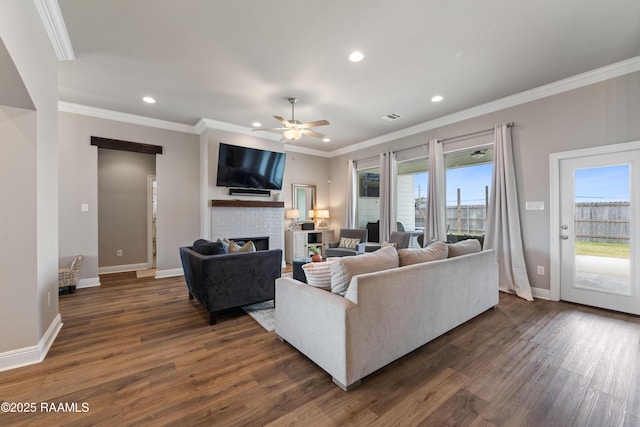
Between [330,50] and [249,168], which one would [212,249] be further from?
[249,168]

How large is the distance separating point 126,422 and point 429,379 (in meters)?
1.96

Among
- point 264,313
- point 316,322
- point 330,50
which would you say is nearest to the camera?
point 316,322

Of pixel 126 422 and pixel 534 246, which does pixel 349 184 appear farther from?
pixel 126 422

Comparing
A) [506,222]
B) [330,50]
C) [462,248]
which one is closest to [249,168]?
[330,50]

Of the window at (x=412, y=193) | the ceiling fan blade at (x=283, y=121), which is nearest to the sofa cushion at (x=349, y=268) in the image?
the ceiling fan blade at (x=283, y=121)

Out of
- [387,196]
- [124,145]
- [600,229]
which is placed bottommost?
[600,229]

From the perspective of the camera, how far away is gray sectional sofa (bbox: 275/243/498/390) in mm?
1787

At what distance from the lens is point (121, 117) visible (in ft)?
15.2

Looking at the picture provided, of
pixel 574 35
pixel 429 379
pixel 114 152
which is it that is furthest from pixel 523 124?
pixel 114 152

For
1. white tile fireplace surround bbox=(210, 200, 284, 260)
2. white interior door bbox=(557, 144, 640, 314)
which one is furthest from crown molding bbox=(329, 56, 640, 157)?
white tile fireplace surround bbox=(210, 200, 284, 260)

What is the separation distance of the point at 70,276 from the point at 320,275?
4.15 m

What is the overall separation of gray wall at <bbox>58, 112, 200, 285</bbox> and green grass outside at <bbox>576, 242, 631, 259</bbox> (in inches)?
245

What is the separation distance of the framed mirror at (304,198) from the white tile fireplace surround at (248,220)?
0.91 metres

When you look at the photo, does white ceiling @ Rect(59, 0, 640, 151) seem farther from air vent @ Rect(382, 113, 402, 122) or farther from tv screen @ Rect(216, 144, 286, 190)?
tv screen @ Rect(216, 144, 286, 190)
